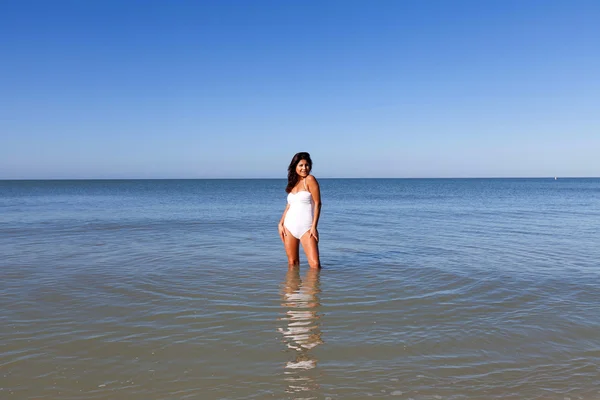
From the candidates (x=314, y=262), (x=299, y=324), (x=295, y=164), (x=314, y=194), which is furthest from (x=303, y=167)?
(x=299, y=324)

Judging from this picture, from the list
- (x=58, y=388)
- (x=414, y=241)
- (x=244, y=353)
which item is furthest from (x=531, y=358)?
(x=414, y=241)

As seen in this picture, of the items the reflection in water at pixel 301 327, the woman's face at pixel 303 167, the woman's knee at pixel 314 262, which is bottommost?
the reflection in water at pixel 301 327

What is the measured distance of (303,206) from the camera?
324 inches

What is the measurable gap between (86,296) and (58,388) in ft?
9.89

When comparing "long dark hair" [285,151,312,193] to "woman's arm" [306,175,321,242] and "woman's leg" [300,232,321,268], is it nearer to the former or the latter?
"woman's arm" [306,175,321,242]

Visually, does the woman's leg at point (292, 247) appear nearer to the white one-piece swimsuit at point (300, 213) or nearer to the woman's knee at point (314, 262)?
the white one-piece swimsuit at point (300, 213)

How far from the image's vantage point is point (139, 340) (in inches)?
191

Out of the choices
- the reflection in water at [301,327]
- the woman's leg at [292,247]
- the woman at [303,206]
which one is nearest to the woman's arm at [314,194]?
the woman at [303,206]

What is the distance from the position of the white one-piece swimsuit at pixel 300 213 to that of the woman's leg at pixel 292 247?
0.16 metres

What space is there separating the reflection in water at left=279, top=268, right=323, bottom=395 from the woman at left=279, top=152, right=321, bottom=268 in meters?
0.58

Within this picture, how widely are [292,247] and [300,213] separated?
2.32 ft

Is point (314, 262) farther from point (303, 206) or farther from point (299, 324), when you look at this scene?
point (299, 324)

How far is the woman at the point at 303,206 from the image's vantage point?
8.11m

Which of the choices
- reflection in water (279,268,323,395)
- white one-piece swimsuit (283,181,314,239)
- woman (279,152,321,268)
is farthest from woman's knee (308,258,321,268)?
white one-piece swimsuit (283,181,314,239)
